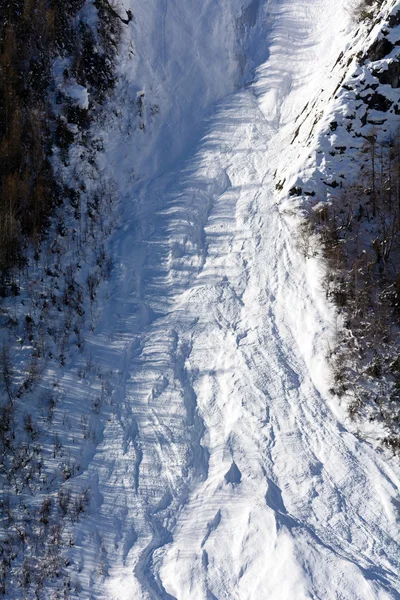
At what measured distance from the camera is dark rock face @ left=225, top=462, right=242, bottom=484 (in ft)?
23.6

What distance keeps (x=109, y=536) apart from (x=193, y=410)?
216 cm

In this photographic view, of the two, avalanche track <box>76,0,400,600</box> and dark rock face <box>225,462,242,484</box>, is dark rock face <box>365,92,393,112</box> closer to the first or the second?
avalanche track <box>76,0,400,600</box>

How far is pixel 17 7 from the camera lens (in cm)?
1261

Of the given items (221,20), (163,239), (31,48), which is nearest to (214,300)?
(163,239)

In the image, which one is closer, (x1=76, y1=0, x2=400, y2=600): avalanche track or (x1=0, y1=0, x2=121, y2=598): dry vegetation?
(x1=76, y1=0, x2=400, y2=600): avalanche track

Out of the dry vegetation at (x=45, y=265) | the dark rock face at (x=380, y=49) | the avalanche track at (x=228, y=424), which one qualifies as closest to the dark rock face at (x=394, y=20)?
the dark rock face at (x=380, y=49)

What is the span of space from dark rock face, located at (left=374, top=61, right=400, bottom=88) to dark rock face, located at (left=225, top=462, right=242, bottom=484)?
7661 millimetres

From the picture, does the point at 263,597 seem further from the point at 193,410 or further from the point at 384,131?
the point at 384,131

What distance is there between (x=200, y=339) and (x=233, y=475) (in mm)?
2573

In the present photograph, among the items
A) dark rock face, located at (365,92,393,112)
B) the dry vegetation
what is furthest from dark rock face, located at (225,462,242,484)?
dark rock face, located at (365,92,393,112)

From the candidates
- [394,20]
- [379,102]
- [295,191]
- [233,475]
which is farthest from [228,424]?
[394,20]

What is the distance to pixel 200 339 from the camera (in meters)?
9.22

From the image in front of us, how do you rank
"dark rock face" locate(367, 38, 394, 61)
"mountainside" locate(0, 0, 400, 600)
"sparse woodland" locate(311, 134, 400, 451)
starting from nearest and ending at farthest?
"mountainside" locate(0, 0, 400, 600) < "sparse woodland" locate(311, 134, 400, 451) < "dark rock face" locate(367, 38, 394, 61)

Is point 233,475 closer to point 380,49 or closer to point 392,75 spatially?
point 392,75
